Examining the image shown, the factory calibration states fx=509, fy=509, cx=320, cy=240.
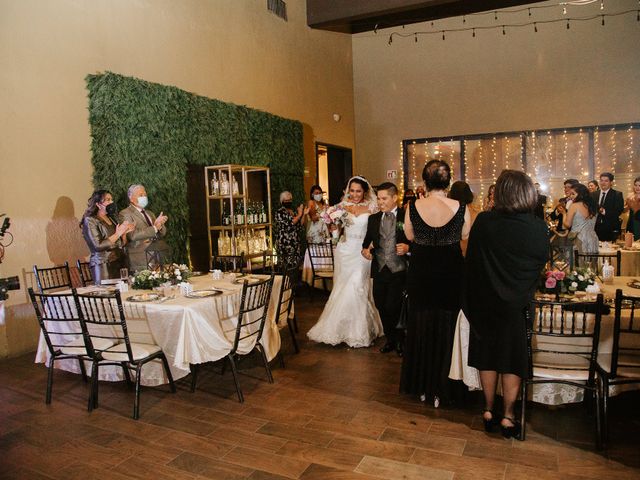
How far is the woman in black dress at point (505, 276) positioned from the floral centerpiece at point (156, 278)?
2494mm

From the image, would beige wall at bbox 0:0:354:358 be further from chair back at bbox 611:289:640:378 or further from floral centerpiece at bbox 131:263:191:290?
chair back at bbox 611:289:640:378

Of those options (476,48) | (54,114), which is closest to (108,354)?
(54,114)

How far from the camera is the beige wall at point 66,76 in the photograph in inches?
202

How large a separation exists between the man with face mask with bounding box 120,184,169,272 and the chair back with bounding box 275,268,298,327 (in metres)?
1.38

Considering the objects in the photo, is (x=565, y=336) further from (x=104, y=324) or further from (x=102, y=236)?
(x=102, y=236)

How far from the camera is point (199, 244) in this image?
7445 mm

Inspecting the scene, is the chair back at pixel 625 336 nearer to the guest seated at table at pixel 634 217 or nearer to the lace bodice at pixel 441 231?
the lace bodice at pixel 441 231

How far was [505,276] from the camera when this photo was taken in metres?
2.86

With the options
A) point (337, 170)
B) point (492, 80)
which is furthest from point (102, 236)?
point (492, 80)

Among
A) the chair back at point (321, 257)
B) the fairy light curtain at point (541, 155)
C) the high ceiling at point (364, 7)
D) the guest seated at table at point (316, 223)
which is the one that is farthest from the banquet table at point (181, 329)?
the fairy light curtain at point (541, 155)

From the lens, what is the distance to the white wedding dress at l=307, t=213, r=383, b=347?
16.8ft

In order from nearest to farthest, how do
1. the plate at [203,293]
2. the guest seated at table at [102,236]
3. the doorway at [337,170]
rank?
the plate at [203,293], the guest seated at table at [102,236], the doorway at [337,170]

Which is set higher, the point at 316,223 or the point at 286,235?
the point at 316,223

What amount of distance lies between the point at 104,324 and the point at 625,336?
11.2 feet
